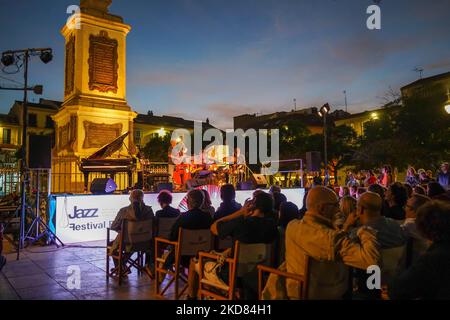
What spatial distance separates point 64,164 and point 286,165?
1011 inches

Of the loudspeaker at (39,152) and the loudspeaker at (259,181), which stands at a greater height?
the loudspeaker at (39,152)

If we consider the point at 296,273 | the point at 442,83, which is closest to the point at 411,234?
the point at 296,273

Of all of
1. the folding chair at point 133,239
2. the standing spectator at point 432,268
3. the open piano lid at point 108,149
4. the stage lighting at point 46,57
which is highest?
the stage lighting at point 46,57

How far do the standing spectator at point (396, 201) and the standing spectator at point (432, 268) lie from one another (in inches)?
106

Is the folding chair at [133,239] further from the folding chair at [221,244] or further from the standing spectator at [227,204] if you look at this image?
the folding chair at [221,244]

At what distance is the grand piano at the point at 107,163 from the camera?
11.8 meters

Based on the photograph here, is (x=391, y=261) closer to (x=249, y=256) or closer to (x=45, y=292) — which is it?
(x=249, y=256)

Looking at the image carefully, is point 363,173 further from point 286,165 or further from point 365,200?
point 286,165

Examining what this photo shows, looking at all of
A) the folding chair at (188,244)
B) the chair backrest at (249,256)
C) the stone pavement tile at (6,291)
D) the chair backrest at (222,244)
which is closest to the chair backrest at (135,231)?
the folding chair at (188,244)

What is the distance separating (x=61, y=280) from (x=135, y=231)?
52.7 inches

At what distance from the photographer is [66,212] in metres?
8.32

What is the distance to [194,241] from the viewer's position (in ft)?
14.1

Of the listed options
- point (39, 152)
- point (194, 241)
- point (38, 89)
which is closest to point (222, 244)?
point (194, 241)
